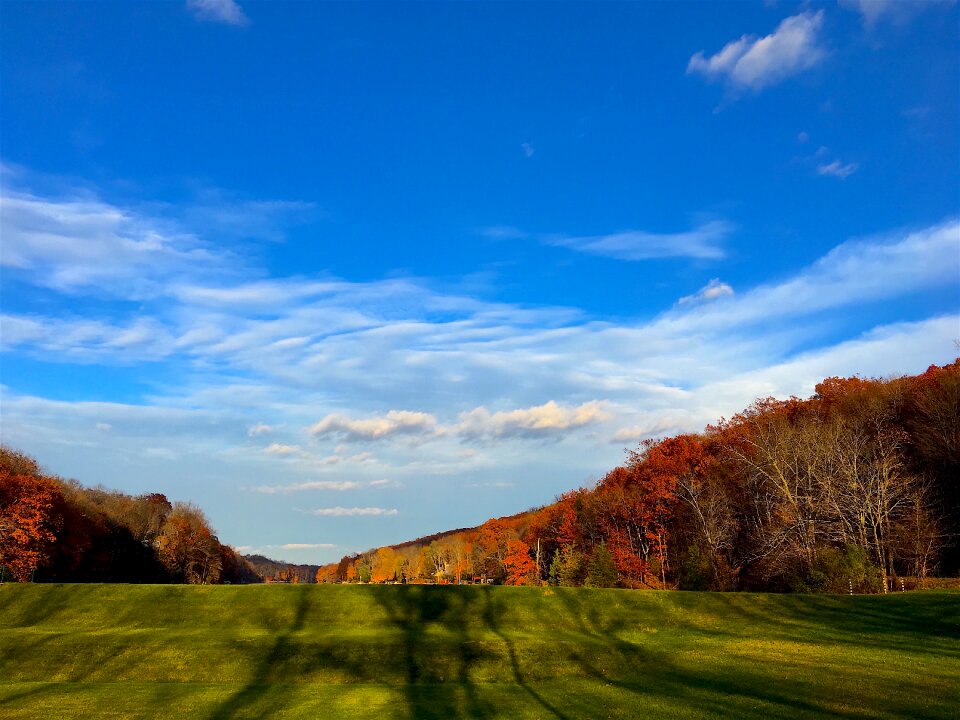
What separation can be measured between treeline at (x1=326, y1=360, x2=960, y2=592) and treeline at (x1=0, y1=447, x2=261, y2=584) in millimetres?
55951

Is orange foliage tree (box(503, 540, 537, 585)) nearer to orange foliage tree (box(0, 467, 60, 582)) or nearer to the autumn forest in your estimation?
the autumn forest

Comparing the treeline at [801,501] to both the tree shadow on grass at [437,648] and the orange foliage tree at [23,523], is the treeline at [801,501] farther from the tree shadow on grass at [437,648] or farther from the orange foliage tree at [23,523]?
the orange foliage tree at [23,523]

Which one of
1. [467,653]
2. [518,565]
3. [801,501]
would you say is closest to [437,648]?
[467,653]

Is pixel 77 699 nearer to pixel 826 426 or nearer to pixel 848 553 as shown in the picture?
pixel 848 553

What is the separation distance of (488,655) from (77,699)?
14.0 meters

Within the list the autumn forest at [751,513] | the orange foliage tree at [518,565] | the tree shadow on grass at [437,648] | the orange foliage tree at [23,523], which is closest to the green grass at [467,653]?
the tree shadow on grass at [437,648]

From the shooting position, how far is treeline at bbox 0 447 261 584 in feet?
202

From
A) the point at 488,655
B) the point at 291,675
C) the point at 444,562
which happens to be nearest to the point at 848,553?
the point at 488,655

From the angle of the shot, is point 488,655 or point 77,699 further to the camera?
point 488,655

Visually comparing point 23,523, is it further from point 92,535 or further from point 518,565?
point 518,565

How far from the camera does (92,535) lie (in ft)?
286

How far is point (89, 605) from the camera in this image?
3312 centimetres

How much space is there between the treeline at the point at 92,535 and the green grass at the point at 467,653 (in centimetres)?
3315

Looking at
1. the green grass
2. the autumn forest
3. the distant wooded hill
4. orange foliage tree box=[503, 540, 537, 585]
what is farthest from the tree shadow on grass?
orange foliage tree box=[503, 540, 537, 585]
